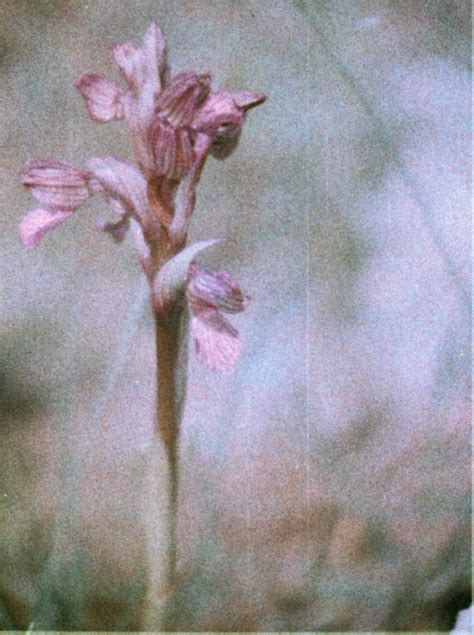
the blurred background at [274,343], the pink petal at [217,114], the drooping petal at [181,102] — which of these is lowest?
the blurred background at [274,343]

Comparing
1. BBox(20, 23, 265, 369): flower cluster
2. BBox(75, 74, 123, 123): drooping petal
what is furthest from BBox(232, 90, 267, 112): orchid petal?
BBox(75, 74, 123, 123): drooping petal

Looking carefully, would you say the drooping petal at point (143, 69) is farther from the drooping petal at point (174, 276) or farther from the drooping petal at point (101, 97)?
the drooping petal at point (174, 276)

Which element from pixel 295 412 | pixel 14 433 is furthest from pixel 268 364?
pixel 14 433

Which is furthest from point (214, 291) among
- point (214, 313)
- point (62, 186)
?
point (62, 186)

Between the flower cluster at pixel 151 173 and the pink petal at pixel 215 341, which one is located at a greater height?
the flower cluster at pixel 151 173

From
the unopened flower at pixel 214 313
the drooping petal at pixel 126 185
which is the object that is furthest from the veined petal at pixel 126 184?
the unopened flower at pixel 214 313

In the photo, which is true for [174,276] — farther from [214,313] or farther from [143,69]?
[143,69]
